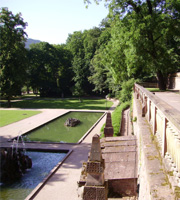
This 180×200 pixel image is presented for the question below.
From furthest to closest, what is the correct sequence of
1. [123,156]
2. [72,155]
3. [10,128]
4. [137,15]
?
[10,128], [137,15], [72,155], [123,156]

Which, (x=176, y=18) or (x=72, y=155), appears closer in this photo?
(x=72, y=155)

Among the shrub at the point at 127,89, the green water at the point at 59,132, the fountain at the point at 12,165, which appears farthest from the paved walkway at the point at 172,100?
the shrub at the point at 127,89

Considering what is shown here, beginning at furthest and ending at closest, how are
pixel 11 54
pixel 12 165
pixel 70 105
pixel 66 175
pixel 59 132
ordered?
1. pixel 70 105
2. pixel 11 54
3. pixel 59 132
4. pixel 12 165
5. pixel 66 175

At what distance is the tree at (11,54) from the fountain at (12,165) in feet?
77.6

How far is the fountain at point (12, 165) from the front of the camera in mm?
11203

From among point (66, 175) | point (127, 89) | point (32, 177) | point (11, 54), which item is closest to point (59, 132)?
point (32, 177)

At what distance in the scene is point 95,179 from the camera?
202 inches

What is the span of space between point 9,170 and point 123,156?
7574 millimetres

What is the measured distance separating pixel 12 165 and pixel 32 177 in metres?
1.34

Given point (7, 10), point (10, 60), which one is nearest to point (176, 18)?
point (10, 60)

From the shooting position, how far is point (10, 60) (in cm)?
3475

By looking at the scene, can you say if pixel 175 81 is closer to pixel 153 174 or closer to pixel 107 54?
pixel 107 54

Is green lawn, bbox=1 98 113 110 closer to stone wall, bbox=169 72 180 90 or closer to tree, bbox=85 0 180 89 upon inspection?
stone wall, bbox=169 72 180 90

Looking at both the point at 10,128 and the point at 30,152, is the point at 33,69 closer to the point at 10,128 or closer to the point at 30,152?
the point at 10,128
